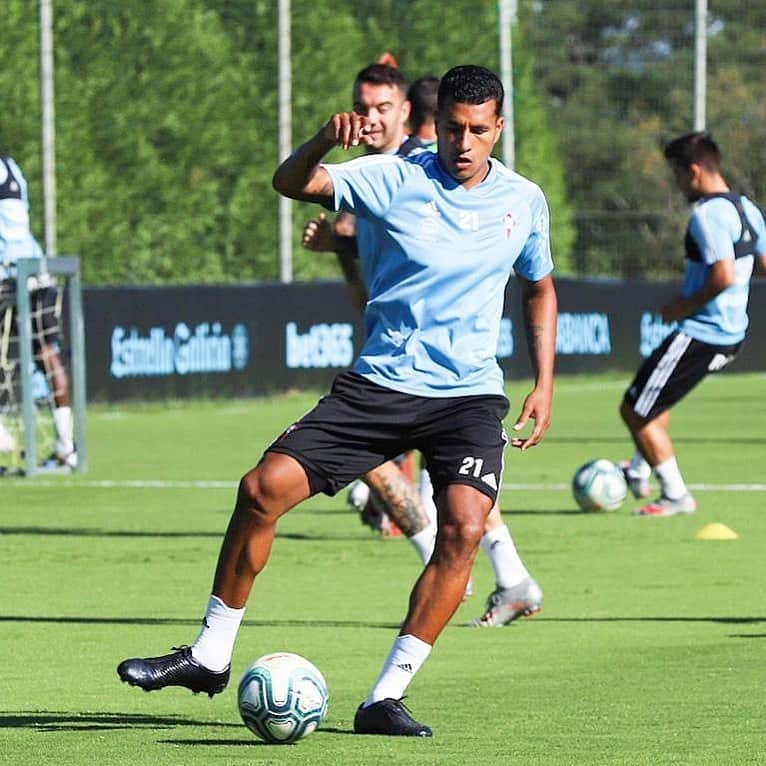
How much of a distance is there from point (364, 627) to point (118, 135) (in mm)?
25925

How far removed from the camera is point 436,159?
7383 mm

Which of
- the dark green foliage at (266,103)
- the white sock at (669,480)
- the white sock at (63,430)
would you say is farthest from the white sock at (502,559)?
the dark green foliage at (266,103)

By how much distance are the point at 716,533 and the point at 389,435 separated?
601cm

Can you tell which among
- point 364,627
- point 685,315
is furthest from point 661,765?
point 685,315

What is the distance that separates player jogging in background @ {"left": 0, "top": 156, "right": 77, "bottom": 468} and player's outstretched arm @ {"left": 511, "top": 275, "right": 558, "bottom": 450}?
914cm

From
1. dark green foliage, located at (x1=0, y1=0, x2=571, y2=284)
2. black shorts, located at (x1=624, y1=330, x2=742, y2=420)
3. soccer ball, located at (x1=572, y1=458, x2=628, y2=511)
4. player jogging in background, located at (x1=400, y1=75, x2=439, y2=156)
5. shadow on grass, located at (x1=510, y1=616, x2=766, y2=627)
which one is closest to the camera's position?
shadow on grass, located at (x1=510, y1=616, x2=766, y2=627)

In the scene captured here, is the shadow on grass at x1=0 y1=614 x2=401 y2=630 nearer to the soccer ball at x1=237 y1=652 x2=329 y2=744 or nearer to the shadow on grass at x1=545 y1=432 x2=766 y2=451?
the soccer ball at x1=237 y1=652 x2=329 y2=744

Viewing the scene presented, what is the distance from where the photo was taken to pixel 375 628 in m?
9.60

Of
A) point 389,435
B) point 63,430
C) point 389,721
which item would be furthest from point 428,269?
point 63,430

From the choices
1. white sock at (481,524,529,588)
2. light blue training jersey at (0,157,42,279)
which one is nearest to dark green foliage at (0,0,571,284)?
light blue training jersey at (0,157,42,279)

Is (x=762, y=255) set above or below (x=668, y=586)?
above

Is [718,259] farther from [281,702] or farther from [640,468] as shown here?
[281,702]

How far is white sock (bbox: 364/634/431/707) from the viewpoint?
7.03 m

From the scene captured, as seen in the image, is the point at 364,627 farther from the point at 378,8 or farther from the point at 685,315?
the point at 378,8
